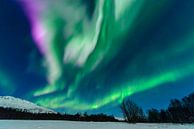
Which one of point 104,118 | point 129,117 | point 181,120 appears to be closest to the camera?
point 181,120

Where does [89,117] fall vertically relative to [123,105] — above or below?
above

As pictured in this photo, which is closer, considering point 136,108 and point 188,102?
point 188,102

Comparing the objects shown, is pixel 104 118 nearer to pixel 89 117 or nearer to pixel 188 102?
pixel 89 117

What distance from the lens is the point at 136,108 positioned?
4860 inches

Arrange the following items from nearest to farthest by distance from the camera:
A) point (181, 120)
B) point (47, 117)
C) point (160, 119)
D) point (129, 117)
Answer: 1. point (181, 120)
2. point (129, 117)
3. point (160, 119)
4. point (47, 117)

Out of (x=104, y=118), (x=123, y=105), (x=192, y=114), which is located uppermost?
(x=104, y=118)

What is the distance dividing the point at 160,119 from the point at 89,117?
6956 cm

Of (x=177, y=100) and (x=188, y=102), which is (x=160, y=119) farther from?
A: (x=188, y=102)

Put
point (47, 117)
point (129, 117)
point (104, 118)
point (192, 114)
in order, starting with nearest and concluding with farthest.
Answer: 1. point (192, 114)
2. point (129, 117)
3. point (104, 118)
4. point (47, 117)

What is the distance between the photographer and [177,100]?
112m

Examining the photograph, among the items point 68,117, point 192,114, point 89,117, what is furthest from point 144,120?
point 68,117

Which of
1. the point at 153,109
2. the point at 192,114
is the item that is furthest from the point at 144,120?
the point at 192,114

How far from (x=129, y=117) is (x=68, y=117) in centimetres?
9015

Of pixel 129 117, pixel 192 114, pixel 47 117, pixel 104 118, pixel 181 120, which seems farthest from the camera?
pixel 47 117
